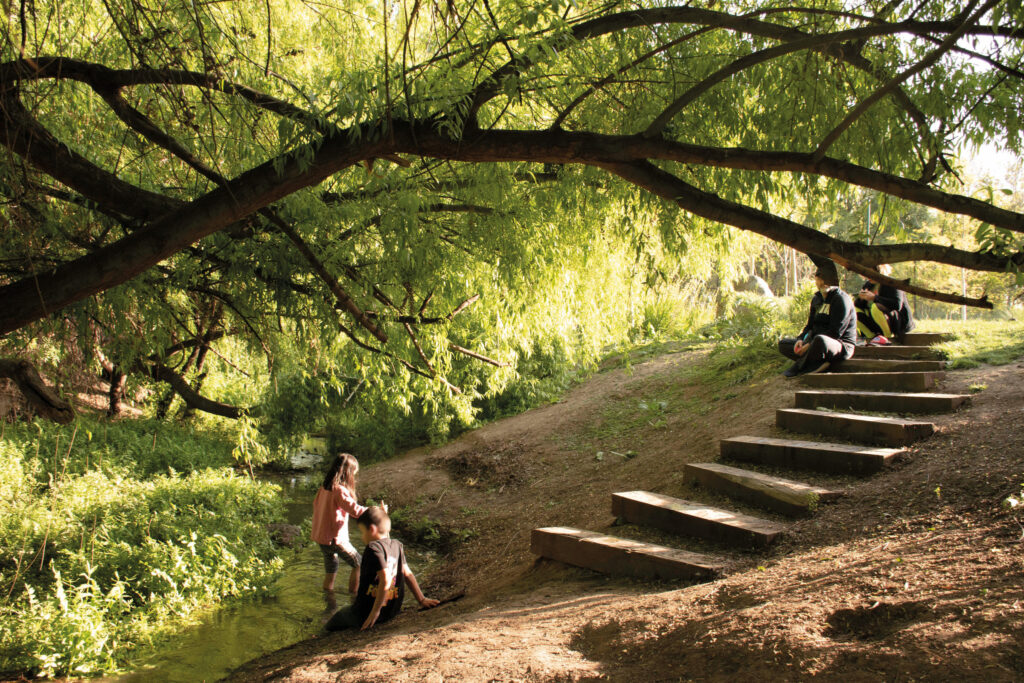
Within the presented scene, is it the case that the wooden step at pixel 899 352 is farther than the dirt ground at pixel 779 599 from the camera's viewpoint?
Yes

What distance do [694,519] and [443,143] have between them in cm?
327

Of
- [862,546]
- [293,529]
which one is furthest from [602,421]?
[862,546]

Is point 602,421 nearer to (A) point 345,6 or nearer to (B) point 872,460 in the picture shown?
(B) point 872,460

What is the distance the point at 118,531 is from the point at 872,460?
250 inches

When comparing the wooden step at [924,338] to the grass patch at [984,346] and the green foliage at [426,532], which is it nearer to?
the grass patch at [984,346]

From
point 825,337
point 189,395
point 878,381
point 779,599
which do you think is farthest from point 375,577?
point 825,337

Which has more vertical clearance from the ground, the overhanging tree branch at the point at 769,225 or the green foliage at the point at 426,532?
the overhanging tree branch at the point at 769,225

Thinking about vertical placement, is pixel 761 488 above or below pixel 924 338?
below

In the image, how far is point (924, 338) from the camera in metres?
8.79

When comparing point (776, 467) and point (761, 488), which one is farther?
point (776, 467)

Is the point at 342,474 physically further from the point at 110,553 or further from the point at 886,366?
the point at 886,366

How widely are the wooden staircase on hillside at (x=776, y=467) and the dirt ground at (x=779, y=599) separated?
141mm

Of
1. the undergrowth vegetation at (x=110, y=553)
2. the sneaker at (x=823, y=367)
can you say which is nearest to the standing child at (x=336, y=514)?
A: the undergrowth vegetation at (x=110, y=553)

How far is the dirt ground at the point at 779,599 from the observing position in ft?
9.30
